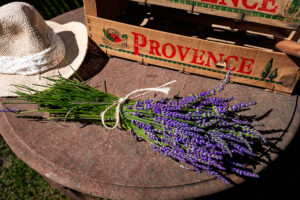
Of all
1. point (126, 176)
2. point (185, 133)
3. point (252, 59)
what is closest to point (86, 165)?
point (126, 176)

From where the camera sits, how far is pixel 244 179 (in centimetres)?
147

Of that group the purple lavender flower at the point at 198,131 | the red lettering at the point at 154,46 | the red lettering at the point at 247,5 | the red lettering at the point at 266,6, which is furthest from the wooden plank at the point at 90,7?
the red lettering at the point at 266,6

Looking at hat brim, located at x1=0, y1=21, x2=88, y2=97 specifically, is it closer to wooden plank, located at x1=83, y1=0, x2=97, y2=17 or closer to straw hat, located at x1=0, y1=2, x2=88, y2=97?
straw hat, located at x1=0, y1=2, x2=88, y2=97

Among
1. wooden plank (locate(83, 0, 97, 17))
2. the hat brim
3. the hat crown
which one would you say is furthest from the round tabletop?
wooden plank (locate(83, 0, 97, 17))

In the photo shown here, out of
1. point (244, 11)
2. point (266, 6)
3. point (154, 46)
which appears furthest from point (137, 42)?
point (266, 6)

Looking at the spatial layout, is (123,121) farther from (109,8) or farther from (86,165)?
(109,8)

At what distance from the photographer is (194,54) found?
1.90 meters

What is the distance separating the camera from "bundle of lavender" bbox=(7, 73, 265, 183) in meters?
1.38

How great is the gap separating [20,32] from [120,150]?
3.80 feet

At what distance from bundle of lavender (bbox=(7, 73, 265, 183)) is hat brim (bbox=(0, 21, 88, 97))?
0.45 feet

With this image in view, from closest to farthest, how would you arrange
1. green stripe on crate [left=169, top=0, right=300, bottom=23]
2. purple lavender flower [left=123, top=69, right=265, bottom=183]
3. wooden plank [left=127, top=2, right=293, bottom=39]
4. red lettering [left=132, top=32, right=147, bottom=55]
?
purple lavender flower [left=123, top=69, right=265, bottom=183]
green stripe on crate [left=169, top=0, right=300, bottom=23]
red lettering [left=132, top=32, right=147, bottom=55]
wooden plank [left=127, top=2, right=293, bottom=39]

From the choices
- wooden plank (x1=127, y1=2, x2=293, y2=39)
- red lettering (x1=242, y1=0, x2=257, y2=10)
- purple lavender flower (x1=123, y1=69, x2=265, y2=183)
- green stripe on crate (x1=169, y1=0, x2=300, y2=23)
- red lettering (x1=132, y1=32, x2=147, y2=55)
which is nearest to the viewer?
Answer: purple lavender flower (x1=123, y1=69, x2=265, y2=183)

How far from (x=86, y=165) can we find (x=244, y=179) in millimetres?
943

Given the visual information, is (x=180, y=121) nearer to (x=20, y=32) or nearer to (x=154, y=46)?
(x=154, y=46)
